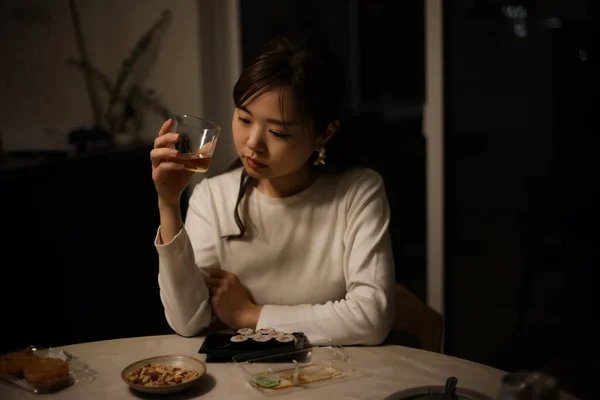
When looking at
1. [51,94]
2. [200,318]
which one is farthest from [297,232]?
[51,94]

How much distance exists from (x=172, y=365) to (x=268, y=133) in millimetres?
563

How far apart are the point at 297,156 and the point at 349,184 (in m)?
0.21

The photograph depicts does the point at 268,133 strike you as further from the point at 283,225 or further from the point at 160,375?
the point at 160,375

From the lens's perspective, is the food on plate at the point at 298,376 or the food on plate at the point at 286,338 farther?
the food on plate at the point at 286,338

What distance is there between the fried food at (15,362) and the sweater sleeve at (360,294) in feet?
1.59

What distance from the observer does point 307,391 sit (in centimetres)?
118

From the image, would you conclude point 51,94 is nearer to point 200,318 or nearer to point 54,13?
point 54,13

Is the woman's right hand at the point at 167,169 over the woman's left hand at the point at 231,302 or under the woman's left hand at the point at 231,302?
over

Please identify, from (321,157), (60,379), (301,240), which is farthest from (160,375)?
(321,157)

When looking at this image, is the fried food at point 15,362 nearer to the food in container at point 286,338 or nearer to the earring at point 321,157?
the food in container at point 286,338

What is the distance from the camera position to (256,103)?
1.51 meters

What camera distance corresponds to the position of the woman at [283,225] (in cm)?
148

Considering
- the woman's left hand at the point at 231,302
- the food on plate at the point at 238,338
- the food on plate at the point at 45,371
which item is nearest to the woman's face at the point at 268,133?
the woman's left hand at the point at 231,302

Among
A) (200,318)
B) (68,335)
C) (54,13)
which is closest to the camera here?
(200,318)
